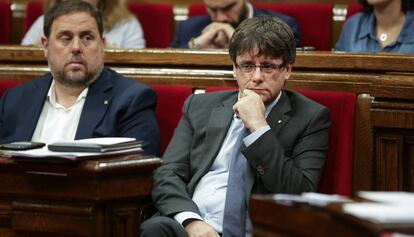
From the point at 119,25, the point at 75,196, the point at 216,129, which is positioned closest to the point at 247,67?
the point at 216,129

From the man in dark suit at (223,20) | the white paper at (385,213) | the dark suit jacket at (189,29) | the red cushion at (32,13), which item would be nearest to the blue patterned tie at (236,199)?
the white paper at (385,213)

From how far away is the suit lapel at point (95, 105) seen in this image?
6.35 ft

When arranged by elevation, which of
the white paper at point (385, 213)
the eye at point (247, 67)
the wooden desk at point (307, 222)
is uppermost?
the white paper at point (385, 213)

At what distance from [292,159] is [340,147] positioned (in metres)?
0.12

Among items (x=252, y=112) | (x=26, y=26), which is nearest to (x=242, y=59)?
(x=252, y=112)

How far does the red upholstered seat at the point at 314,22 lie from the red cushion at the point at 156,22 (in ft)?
1.38

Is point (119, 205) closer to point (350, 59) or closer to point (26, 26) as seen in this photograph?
point (350, 59)

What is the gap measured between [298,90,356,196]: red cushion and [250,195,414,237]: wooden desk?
0.61m

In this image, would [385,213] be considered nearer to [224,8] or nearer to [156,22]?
[224,8]

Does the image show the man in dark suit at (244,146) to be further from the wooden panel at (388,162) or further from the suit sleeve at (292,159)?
the wooden panel at (388,162)

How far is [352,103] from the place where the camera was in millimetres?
1769

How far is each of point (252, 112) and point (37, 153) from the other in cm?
43

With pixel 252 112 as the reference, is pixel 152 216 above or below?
below

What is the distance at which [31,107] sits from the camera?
6.69ft
